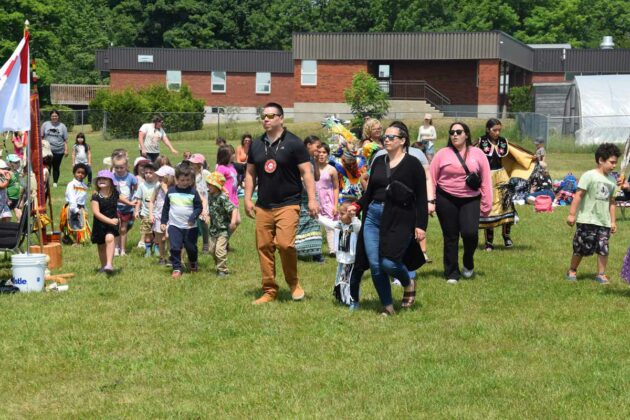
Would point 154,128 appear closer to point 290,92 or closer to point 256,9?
point 290,92

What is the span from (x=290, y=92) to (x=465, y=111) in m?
14.0

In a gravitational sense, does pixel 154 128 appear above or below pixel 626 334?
above

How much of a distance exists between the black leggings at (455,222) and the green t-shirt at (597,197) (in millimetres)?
1245

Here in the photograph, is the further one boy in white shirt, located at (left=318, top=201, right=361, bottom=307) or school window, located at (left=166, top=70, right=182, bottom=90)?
school window, located at (left=166, top=70, right=182, bottom=90)

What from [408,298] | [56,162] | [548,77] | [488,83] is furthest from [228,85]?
[408,298]

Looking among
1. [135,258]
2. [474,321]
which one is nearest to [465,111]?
[135,258]

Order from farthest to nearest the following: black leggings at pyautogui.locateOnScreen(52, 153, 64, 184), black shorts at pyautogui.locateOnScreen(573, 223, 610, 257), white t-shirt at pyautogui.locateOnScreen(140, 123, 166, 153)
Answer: black leggings at pyautogui.locateOnScreen(52, 153, 64, 184), white t-shirt at pyautogui.locateOnScreen(140, 123, 166, 153), black shorts at pyautogui.locateOnScreen(573, 223, 610, 257)

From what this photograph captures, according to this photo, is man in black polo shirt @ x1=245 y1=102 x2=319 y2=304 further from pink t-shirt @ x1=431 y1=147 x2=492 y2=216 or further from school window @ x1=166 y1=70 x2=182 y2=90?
school window @ x1=166 y1=70 x2=182 y2=90

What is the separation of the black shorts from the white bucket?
20.2 feet

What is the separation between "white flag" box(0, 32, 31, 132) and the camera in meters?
11.5

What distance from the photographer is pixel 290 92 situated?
6438 cm

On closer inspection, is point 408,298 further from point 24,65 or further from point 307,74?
point 307,74

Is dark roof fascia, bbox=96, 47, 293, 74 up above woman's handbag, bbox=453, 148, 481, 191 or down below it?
above

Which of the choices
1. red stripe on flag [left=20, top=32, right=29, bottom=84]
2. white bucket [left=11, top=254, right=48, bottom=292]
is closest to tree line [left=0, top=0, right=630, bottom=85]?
red stripe on flag [left=20, top=32, right=29, bottom=84]
